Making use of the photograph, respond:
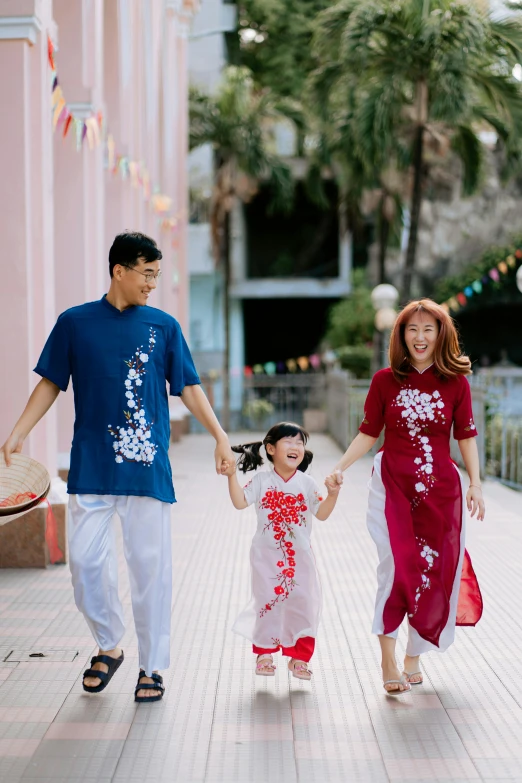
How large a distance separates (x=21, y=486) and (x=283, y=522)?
45.3 inches

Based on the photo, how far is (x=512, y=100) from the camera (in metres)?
16.9

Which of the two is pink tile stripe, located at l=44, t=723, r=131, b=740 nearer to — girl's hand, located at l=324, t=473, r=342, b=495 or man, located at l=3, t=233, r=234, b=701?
man, located at l=3, t=233, r=234, b=701

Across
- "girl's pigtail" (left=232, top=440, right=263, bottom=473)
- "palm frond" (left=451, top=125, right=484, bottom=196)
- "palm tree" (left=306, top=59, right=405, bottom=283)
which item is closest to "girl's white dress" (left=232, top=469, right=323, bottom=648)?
"girl's pigtail" (left=232, top=440, right=263, bottom=473)

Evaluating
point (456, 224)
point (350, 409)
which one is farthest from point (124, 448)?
point (456, 224)

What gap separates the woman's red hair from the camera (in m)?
4.45

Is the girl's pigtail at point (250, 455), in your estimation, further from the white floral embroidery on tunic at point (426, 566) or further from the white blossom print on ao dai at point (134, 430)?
the white floral embroidery on tunic at point (426, 566)

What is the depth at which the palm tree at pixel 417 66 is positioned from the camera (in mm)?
16016

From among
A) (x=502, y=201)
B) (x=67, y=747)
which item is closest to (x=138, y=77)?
(x=67, y=747)

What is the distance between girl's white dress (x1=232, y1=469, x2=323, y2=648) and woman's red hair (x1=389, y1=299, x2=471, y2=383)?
0.65 metres

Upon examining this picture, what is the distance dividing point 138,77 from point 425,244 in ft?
56.2

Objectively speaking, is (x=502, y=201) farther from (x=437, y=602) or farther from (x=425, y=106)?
(x=437, y=602)

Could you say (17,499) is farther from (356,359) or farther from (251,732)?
(356,359)

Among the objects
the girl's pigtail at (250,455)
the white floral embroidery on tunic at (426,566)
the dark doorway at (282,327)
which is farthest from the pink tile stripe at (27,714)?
the dark doorway at (282,327)

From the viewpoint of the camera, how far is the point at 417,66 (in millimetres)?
17000
